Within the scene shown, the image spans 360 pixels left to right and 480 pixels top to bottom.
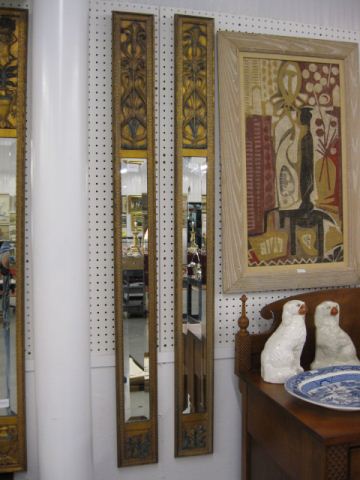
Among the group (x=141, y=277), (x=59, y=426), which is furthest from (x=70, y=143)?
(x=59, y=426)

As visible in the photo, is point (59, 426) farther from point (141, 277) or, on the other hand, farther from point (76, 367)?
point (141, 277)

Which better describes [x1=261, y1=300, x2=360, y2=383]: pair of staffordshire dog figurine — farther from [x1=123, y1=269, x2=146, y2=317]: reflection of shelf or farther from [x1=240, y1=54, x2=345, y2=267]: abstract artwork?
[x1=123, y1=269, x2=146, y2=317]: reflection of shelf

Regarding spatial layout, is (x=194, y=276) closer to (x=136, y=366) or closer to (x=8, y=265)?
(x=136, y=366)

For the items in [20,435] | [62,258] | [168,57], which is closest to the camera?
[62,258]

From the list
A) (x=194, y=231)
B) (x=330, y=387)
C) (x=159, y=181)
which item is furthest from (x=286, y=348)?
(x=159, y=181)

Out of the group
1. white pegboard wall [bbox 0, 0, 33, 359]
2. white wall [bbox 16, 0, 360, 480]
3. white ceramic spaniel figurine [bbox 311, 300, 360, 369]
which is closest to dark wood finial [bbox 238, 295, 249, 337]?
white wall [bbox 16, 0, 360, 480]

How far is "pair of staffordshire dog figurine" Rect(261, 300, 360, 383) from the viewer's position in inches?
81.0

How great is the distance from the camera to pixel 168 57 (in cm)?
222

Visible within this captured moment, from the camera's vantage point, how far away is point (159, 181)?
2.23 metres

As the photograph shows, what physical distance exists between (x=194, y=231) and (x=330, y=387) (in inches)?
35.0

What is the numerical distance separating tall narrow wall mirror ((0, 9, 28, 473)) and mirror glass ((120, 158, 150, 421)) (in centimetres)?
45

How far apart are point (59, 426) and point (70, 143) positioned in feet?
3.60

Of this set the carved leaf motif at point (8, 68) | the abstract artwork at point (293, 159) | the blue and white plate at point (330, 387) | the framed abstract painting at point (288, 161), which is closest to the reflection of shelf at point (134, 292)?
the framed abstract painting at point (288, 161)

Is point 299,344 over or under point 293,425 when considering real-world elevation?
over
